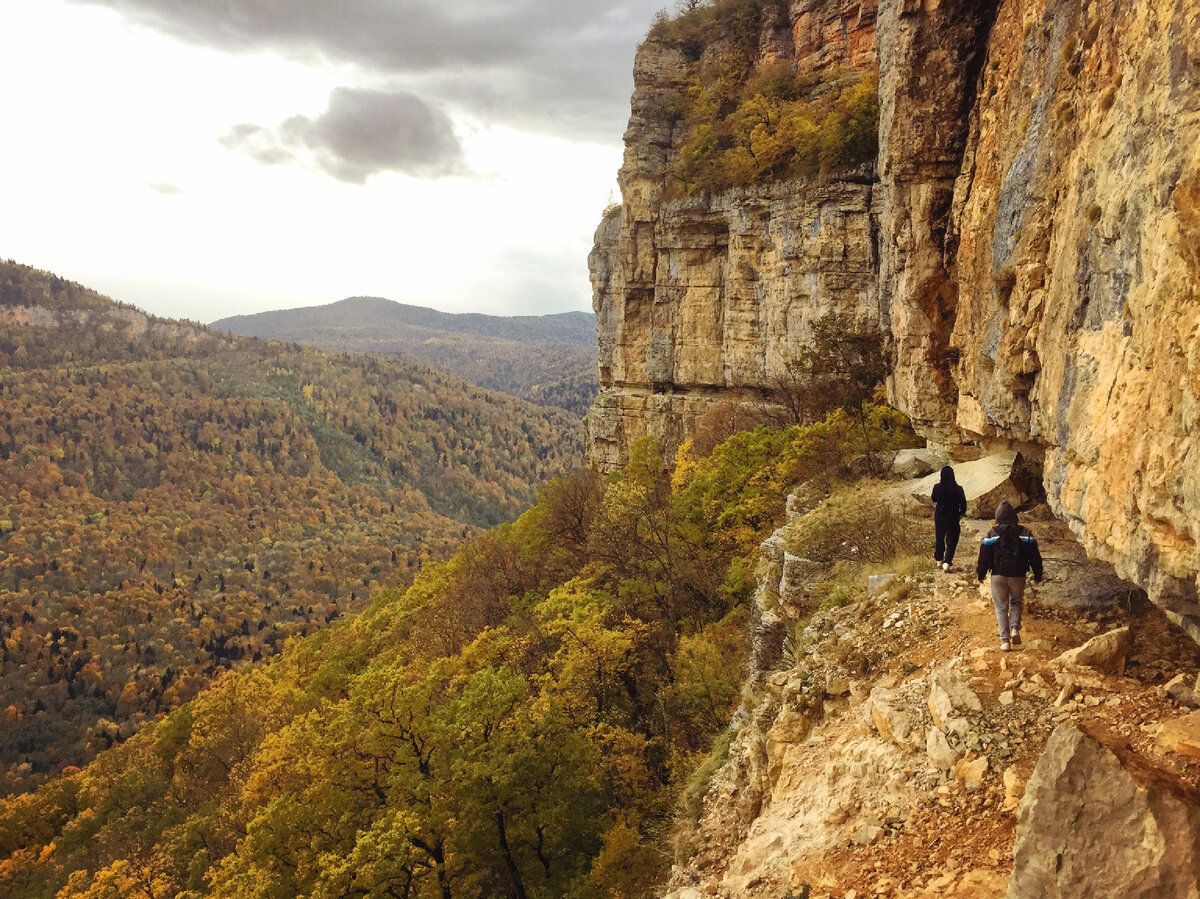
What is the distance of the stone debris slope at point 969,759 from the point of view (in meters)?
3.60

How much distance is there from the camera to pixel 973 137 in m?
10.4

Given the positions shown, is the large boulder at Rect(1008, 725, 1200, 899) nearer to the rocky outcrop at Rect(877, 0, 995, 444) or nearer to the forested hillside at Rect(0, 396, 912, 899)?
the forested hillside at Rect(0, 396, 912, 899)

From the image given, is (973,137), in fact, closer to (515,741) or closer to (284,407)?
(515,741)

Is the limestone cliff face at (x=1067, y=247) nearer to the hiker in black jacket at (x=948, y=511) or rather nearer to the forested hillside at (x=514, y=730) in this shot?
the hiker in black jacket at (x=948, y=511)

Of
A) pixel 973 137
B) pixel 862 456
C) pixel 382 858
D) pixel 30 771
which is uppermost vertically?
pixel 973 137

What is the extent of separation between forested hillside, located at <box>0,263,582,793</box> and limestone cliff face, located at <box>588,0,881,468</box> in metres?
44.0

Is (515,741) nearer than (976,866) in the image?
No

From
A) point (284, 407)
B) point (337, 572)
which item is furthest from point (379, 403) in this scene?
point (337, 572)

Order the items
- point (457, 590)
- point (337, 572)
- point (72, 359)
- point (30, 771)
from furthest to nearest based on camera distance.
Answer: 1. point (72, 359)
2. point (337, 572)
3. point (30, 771)
4. point (457, 590)

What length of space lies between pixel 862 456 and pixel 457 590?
22.1 metres

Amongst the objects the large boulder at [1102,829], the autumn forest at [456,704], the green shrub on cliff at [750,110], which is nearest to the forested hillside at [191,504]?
the autumn forest at [456,704]

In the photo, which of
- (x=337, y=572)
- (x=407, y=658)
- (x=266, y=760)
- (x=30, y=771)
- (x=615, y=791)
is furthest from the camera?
(x=337, y=572)

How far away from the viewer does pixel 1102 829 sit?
3574mm

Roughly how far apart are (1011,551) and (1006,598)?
0.49 meters
